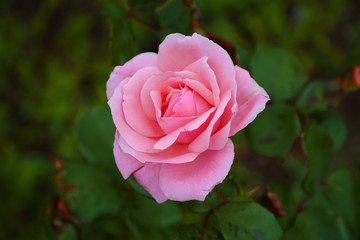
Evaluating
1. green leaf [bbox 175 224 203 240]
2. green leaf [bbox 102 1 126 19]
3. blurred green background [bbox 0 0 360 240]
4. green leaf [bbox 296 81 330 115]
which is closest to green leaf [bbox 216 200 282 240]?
green leaf [bbox 175 224 203 240]

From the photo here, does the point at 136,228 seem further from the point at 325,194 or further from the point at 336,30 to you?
the point at 336,30

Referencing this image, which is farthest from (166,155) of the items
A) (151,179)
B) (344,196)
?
(344,196)

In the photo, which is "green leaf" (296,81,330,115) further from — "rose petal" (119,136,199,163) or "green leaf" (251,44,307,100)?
"rose petal" (119,136,199,163)

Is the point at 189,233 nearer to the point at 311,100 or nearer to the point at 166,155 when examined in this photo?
the point at 166,155

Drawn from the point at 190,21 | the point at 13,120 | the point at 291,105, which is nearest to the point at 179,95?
the point at 190,21

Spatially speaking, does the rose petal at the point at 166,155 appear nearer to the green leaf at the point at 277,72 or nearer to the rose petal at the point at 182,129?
the rose petal at the point at 182,129

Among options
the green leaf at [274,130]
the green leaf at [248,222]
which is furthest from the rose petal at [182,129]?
the green leaf at [274,130]

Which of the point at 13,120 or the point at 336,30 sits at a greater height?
the point at 336,30

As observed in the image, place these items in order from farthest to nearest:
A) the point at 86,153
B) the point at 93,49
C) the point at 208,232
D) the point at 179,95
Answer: the point at 93,49
the point at 86,153
the point at 208,232
the point at 179,95
